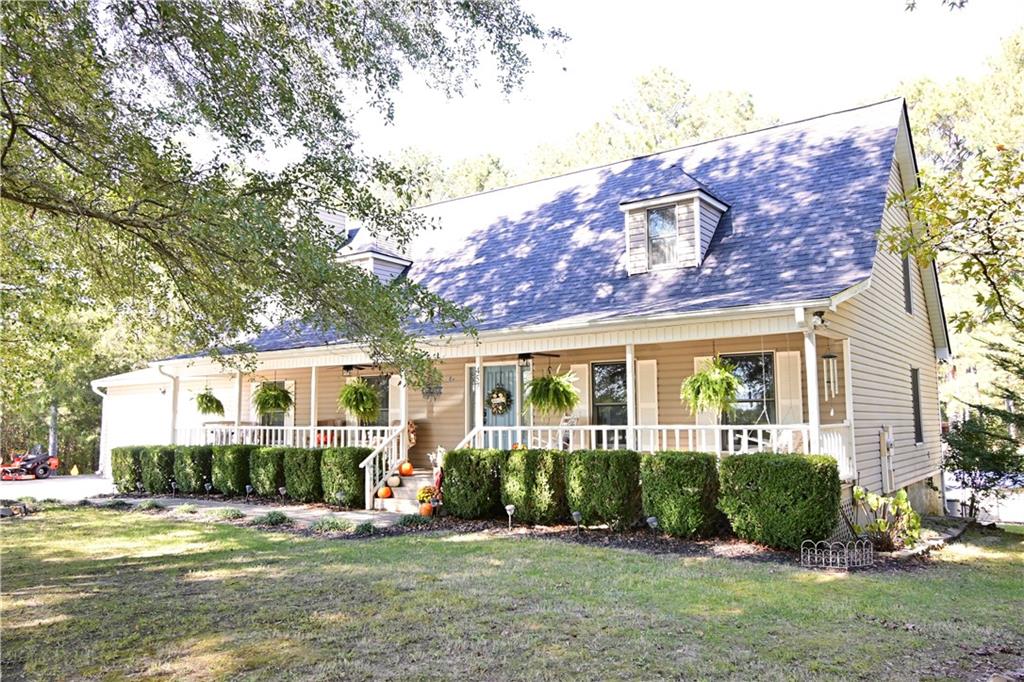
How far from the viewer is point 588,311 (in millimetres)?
11508

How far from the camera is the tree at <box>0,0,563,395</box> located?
630 centimetres

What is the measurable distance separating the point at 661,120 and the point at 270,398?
79.1 ft

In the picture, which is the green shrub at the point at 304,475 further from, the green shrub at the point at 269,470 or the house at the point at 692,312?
the house at the point at 692,312

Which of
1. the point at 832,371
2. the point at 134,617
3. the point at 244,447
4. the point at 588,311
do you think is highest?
the point at 588,311

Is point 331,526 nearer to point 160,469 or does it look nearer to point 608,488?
point 608,488

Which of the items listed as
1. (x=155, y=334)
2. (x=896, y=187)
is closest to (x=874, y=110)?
(x=896, y=187)

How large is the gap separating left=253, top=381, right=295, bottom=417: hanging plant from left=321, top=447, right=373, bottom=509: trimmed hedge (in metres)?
3.10

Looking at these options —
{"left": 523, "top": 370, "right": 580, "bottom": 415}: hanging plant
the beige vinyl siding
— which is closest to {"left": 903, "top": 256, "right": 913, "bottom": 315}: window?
the beige vinyl siding

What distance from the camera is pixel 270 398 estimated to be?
15.8 meters

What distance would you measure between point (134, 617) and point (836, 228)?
9924 mm

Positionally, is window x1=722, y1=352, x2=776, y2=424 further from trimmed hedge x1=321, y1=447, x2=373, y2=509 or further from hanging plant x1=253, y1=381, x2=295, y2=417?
hanging plant x1=253, y1=381, x2=295, y2=417

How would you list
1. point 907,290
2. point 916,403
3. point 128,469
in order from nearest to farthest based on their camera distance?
1. point 907,290
2. point 916,403
3. point 128,469

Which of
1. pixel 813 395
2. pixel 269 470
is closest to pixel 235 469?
pixel 269 470

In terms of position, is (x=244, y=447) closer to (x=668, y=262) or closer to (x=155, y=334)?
(x=155, y=334)
